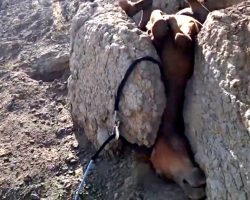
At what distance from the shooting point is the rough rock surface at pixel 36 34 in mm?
3877

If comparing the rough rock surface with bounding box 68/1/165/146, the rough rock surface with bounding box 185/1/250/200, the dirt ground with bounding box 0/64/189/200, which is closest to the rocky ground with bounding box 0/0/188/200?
the dirt ground with bounding box 0/64/189/200

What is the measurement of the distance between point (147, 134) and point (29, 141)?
101cm

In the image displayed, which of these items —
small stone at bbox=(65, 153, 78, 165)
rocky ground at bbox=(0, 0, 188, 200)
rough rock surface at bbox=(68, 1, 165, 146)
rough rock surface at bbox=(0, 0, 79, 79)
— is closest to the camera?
rough rock surface at bbox=(68, 1, 165, 146)

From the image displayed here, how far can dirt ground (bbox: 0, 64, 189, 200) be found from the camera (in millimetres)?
2439

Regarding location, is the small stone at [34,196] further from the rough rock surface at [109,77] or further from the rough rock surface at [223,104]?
the rough rock surface at [223,104]

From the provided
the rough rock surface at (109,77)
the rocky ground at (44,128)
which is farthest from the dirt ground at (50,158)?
the rough rock surface at (109,77)

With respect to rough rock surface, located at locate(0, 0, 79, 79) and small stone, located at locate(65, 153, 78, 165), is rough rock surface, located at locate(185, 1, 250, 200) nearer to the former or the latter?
small stone, located at locate(65, 153, 78, 165)

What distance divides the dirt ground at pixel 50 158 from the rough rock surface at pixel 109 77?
0.16 metres

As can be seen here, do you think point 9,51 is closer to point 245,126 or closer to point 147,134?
point 147,134

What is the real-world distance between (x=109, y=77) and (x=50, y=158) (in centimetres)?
66

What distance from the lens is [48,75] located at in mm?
3803

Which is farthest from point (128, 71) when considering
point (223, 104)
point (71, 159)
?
point (71, 159)

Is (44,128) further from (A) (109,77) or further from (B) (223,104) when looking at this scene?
(B) (223,104)

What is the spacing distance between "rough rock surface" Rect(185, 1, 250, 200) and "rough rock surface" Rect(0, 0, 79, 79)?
5.73 feet
